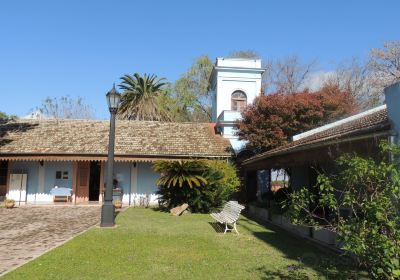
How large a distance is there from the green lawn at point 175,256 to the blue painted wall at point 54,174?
35.7 ft

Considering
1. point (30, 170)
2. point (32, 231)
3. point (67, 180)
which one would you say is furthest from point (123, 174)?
point (32, 231)

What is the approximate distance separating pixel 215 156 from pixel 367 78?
1485 centimetres

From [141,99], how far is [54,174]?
14709 mm

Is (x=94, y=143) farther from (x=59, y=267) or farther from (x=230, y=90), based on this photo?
(x=59, y=267)

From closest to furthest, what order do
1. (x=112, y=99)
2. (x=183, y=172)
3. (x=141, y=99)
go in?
(x=112, y=99)
(x=183, y=172)
(x=141, y=99)

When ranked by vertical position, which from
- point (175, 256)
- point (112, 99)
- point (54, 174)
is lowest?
point (175, 256)

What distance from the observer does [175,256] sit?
7.47 metres

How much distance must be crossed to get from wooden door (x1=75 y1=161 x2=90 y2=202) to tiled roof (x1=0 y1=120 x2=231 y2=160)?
3.98 ft

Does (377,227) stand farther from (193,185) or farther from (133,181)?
(133,181)

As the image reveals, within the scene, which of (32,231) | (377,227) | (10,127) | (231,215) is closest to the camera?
(377,227)

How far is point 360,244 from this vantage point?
3.90m

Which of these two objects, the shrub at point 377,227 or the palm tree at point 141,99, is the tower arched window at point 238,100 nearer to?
the palm tree at point 141,99

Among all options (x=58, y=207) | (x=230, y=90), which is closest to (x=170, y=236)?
(x=58, y=207)

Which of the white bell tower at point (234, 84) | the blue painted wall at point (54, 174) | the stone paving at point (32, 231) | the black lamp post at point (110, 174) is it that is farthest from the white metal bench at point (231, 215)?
the white bell tower at point (234, 84)
